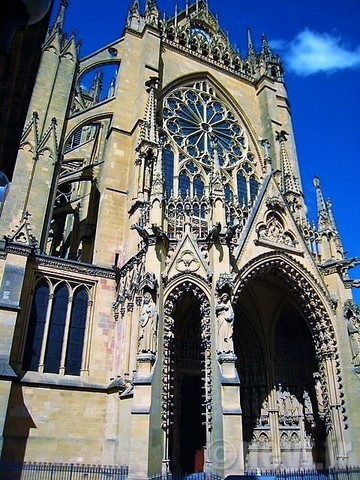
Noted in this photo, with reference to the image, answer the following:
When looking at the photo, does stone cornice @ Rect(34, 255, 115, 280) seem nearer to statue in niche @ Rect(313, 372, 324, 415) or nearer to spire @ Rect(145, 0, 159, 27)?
statue in niche @ Rect(313, 372, 324, 415)

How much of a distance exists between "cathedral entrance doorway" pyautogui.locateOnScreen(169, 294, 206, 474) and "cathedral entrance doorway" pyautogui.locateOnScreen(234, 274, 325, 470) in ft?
5.88

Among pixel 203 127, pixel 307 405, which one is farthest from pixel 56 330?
pixel 203 127

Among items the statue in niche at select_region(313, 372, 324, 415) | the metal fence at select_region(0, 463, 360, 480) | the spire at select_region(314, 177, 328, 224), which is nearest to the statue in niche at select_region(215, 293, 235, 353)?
the metal fence at select_region(0, 463, 360, 480)

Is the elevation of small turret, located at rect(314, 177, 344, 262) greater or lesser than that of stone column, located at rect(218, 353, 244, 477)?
greater

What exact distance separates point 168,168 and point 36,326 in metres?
9.00

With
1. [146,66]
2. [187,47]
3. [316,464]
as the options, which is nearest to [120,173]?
[146,66]

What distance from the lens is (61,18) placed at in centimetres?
1883

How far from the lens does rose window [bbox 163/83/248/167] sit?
1975 cm

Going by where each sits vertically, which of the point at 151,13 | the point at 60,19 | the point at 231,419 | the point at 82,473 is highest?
the point at 151,13

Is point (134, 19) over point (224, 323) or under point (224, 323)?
over

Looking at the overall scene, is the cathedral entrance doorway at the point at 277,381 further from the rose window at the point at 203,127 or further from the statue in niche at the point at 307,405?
the rose window at the point at 203,127

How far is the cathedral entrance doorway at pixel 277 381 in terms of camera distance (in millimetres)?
13852

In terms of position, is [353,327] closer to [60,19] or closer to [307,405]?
[307,405]

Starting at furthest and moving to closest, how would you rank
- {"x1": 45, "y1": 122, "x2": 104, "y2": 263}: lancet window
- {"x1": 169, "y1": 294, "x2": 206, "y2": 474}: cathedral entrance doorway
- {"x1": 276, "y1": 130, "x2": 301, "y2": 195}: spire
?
1. {"x1": 45, "y1": 122, "x2": 104, "y2": 263}: lancet window
2. {"x1": 276, "y1": 130, "x2": 301, "y2": 195}: spire
3. {"x1": 169, "y1": 294, "x2": 206, "y2": 474}: cathedral entrance doorway
